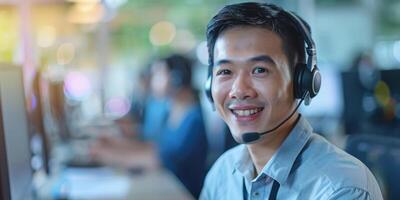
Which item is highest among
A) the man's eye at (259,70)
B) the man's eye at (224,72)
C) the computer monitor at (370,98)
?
the man's eye at (259,70)

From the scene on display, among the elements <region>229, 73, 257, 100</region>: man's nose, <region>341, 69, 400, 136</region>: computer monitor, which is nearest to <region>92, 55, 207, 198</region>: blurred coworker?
<region>341, 69, 400, 136</region>: computer monitor

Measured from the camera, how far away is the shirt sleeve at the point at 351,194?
106 centimetres

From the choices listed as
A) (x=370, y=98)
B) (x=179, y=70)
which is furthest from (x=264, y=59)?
(x=370, y=98)

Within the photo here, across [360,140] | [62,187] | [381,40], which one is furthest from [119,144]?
[381,40]

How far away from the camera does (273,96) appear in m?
1.16

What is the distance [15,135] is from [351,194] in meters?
0.83

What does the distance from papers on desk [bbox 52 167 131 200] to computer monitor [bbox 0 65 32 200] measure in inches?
29.5

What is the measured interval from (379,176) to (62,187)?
1.47 meters

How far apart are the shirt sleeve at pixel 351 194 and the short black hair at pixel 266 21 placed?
0.27 metres

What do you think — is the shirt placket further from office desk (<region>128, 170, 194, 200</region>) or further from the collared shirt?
office desk (<region>128, 170, 194, 200</region>)

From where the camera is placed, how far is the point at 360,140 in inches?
71.3

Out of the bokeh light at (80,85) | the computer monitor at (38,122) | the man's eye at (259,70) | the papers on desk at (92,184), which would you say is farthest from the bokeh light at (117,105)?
the man's eye at (259,70)

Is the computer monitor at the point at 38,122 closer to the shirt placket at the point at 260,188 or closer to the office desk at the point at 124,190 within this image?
the office desk at the point at 124,190

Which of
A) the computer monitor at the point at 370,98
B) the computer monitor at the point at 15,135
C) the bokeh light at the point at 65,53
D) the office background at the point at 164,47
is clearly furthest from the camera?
the bokeh light at the point at 65,53
